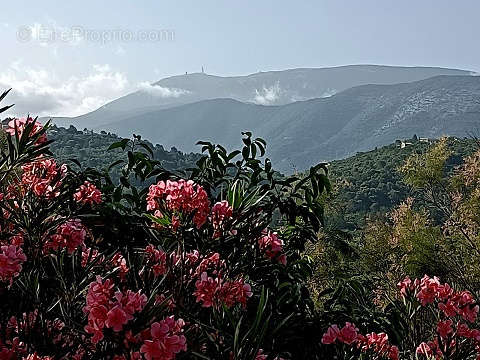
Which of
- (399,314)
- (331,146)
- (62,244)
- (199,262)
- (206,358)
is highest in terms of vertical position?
(62,244)

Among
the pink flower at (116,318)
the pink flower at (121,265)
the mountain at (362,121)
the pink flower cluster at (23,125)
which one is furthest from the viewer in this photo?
the mountain at (362,121)

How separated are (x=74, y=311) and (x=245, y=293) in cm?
48

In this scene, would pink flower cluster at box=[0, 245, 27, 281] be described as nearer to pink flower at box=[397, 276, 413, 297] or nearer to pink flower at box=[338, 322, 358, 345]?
pink flower at box=[338, 322, 358, 345]

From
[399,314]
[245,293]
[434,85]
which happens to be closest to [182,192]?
[245,293]

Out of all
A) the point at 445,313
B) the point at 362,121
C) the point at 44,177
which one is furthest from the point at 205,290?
the point at 362,121

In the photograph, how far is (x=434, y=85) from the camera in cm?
15888

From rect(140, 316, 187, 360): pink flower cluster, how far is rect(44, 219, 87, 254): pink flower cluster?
51cm

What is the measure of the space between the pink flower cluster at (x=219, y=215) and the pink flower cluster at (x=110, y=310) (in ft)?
2.15

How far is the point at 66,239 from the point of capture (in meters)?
1.60

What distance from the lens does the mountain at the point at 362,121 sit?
137500 millimetres

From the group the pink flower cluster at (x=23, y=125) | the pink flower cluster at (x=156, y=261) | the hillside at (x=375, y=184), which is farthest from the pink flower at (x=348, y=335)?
the hillside at (x=375, y=184)

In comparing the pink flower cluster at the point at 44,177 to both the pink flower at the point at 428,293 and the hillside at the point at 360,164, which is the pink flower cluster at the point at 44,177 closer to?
the pink flower at the point at 428,293

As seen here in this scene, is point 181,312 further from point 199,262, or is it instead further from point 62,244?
point 62,244

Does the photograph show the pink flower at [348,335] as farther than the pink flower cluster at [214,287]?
Yes
